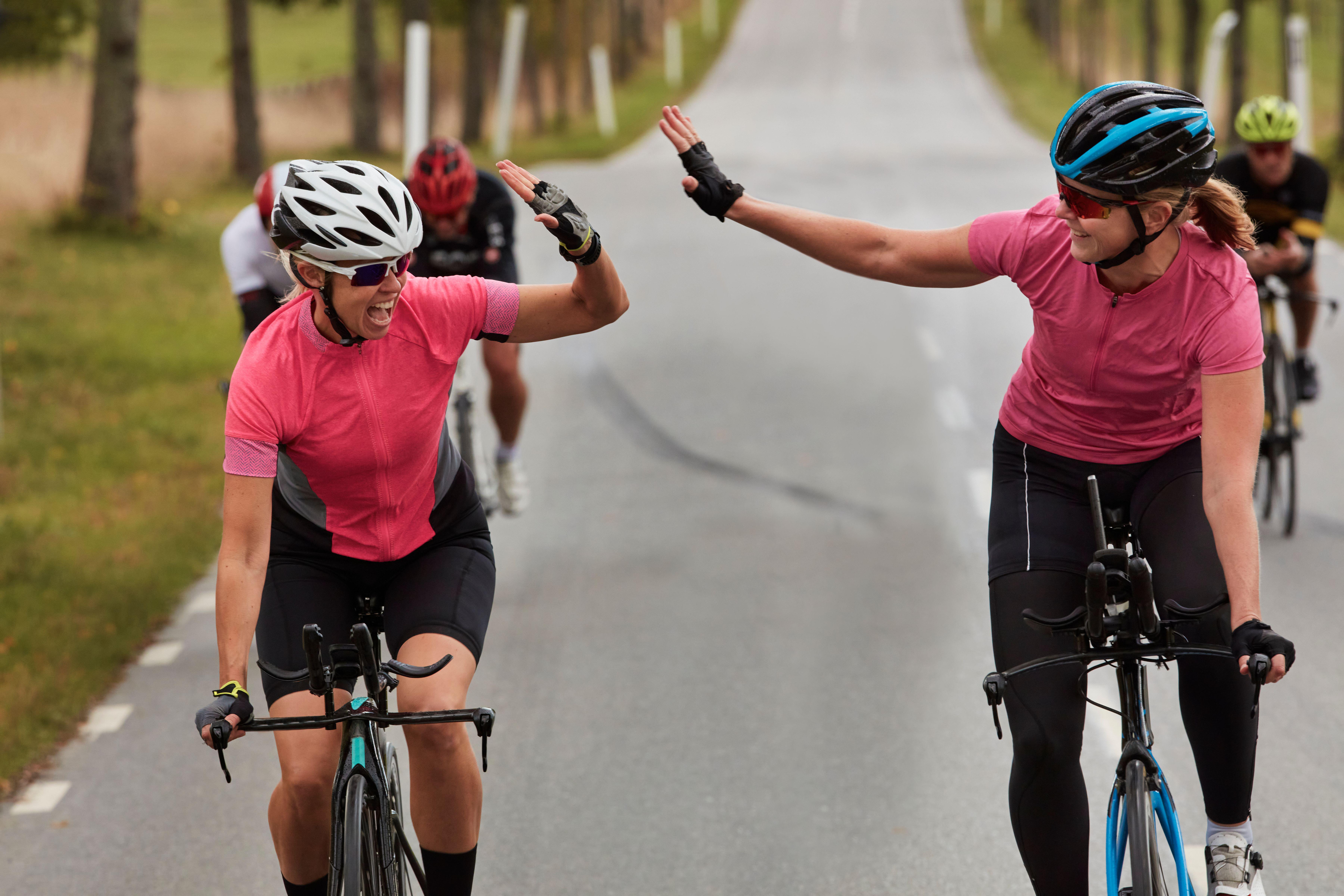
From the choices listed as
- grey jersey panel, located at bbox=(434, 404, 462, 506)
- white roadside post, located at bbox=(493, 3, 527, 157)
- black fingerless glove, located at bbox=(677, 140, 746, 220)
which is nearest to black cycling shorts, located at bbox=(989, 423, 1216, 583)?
black fingerless glove, located at bbox=(677, 140, 746, 220)

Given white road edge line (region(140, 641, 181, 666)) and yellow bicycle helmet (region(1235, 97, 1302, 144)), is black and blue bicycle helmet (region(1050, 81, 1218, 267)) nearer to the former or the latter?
yellow bicycle helmet (region(1235, 97, 1302, 144))

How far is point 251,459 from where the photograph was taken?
3467 mm

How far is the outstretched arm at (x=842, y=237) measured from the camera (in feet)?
12.8

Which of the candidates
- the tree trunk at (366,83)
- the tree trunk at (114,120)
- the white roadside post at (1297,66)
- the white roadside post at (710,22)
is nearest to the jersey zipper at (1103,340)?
the white roadside post at (1297,66)

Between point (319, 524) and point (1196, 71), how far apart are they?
37544 millimetres

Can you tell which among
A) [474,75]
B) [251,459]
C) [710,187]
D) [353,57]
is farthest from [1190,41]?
[251,459]

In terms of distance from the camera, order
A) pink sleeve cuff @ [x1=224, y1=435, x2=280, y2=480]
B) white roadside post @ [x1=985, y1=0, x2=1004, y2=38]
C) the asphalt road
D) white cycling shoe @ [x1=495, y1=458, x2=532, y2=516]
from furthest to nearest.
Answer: white roadside post @ [x1=985, y1=0, x2=1004, y2=38], white cycling shoe @ [x1=495, y1=458, x2=532, y2=516], the asphalt road, pink sleeve cuff @ [x1=224, y1=435, x2=280, y2=480]

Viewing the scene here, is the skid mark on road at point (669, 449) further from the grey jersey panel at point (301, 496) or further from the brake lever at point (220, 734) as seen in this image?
the brake lever at point (220, 734)

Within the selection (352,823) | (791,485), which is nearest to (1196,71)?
(791,485)

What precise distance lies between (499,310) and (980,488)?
6.27 m

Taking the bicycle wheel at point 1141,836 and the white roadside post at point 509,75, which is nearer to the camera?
the bicycle wheel at point 1141,836

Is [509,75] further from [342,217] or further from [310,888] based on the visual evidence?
[310,888]

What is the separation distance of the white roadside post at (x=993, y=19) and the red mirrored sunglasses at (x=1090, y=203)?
65674 millimetres

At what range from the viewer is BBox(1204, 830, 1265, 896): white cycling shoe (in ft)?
12.0
